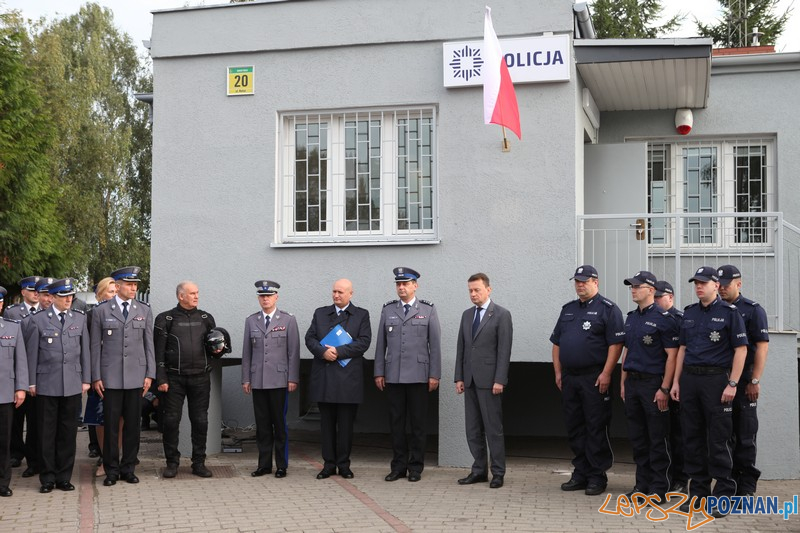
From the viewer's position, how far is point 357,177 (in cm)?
1039

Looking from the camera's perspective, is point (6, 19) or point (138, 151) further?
point (138, 151)

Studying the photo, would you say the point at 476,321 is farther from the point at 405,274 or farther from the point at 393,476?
the point at 393,476

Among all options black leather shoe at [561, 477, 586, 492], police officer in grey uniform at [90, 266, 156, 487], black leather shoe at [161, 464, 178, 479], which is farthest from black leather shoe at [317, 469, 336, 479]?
black leather shoe at [561, 477, 586, 492]

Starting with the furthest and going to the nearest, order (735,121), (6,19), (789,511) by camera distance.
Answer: (6,19), (735,121), (789,511)

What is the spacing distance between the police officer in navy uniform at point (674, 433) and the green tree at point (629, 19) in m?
20.3

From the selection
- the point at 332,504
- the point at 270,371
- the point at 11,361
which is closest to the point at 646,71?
the point at 270,371

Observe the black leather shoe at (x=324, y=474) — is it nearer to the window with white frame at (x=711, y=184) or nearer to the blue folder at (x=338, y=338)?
the blue folder at (x=338, y=338)

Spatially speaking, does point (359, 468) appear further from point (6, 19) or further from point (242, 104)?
point (6, 19)

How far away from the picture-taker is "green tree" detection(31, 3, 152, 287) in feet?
105

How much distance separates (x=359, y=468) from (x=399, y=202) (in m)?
2.91

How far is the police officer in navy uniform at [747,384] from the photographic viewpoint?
7594mm

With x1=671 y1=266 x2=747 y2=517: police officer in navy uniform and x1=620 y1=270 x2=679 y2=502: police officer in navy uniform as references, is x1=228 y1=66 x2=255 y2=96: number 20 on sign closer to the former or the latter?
x1=620 y1=270 x2=679 y2=502: police officer in navy uniform

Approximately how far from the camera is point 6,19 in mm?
22922

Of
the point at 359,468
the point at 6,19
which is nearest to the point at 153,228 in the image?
the point at 359,468
